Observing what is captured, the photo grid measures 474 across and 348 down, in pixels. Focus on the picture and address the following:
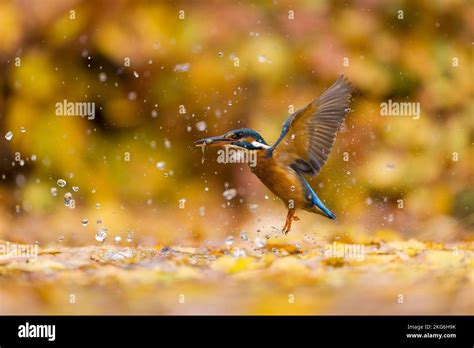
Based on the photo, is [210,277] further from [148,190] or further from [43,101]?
[43,101]

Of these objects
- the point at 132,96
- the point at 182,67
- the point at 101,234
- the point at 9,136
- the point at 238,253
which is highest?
the point at 182,67

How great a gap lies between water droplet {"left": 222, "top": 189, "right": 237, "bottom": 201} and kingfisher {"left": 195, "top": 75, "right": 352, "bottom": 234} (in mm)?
791

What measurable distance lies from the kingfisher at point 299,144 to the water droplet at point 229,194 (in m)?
0.79

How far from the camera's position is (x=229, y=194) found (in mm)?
3098

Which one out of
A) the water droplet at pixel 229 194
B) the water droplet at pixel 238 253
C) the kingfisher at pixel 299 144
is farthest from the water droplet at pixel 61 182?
the kingfisher at pixel 299 144

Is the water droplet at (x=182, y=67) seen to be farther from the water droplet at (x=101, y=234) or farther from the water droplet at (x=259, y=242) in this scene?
the water droplet at (x=259, y=242)

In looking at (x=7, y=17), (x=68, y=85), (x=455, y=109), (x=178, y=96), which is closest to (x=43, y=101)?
(x=68, y=85)

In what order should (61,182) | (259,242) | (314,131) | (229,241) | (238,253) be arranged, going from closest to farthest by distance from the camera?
1. (314,131)
2. (238,253)
3. (259,242)
4. (229,241)
5. (61,182)

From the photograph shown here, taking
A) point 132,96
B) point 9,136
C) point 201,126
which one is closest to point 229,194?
point 201,126

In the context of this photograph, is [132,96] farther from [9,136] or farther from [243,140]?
[243,140]

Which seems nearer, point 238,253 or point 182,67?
point 238,253

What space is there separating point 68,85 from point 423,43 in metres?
1.64

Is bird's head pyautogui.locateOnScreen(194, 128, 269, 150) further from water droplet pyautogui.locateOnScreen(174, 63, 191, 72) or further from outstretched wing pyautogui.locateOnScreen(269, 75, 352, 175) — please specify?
water droplet pyautogui.locateOnScreen(174, 63, 191, 72)

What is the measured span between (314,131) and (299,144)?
7cm
